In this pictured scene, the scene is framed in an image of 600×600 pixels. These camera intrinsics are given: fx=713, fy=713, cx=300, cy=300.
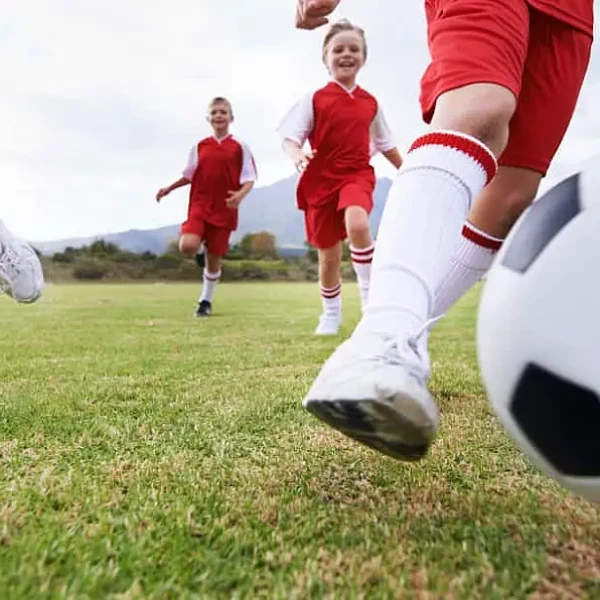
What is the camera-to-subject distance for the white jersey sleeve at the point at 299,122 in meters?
4.86

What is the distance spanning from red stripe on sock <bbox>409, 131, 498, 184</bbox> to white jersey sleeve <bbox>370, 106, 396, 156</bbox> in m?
3.99

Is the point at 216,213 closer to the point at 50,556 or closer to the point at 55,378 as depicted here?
the point at 55,378

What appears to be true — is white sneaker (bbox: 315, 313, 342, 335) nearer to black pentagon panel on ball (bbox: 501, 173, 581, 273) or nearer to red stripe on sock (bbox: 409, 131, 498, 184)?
red stripe on sock (bbox: 409, 131, 498, 184)

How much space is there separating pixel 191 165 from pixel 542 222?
23.2 ft

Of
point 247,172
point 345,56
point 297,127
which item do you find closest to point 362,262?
point 297,127

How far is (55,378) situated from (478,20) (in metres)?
1.91

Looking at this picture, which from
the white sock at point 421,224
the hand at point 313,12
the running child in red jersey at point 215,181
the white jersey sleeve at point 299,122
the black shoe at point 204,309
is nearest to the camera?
the white sock at point 421,224

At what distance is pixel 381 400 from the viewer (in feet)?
3.17

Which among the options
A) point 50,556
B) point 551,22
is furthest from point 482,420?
point 50,556

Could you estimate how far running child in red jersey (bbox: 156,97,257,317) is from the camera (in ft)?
25.0

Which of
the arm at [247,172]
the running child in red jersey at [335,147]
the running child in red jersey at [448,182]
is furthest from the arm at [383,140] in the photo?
the running child in red jersey at [448,182]

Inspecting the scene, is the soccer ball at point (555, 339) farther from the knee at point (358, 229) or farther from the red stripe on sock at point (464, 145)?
the knee at point (358, 229)

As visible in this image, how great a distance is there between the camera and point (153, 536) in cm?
95

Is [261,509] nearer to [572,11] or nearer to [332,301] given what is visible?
[572,11]
